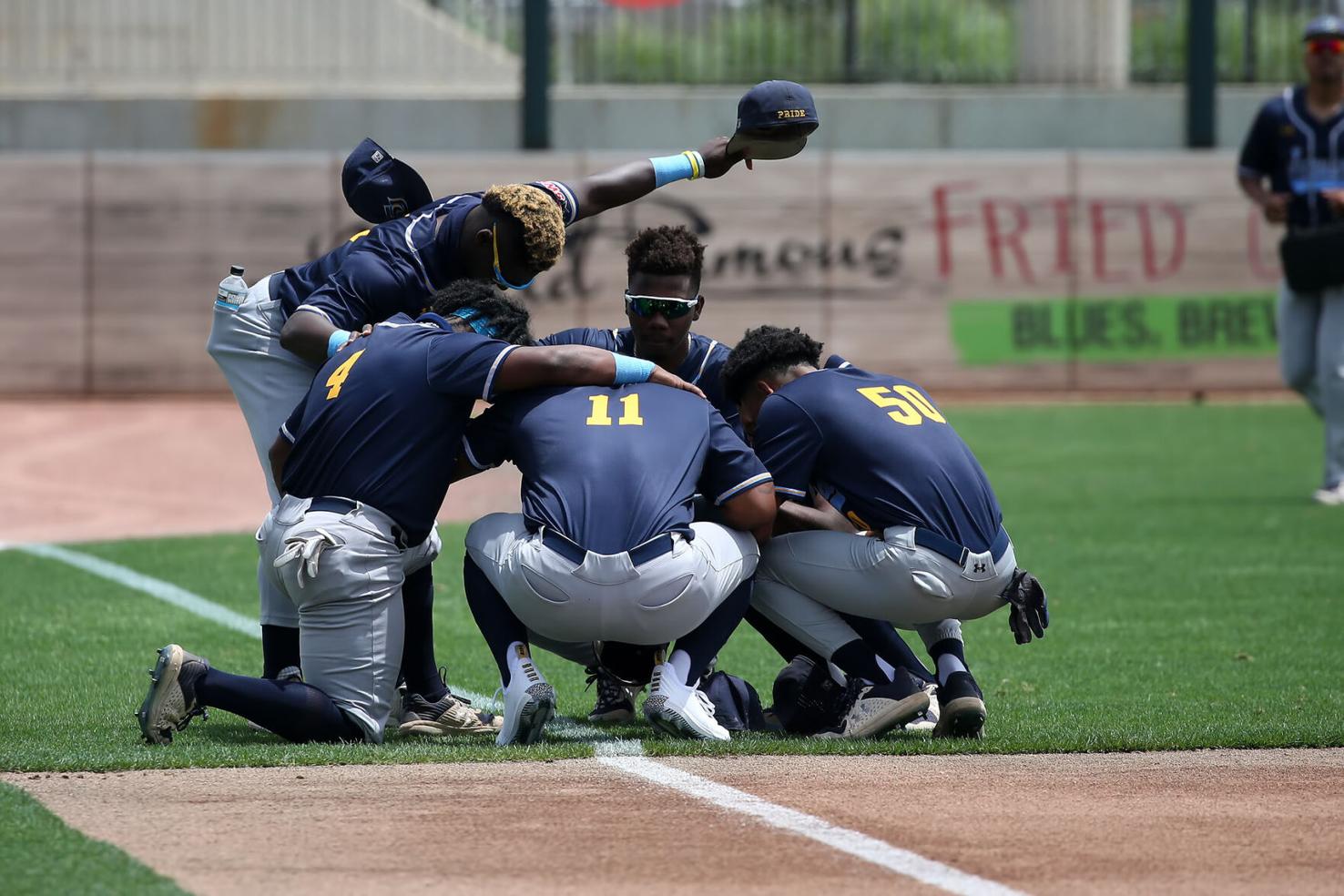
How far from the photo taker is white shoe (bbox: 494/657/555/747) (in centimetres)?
540

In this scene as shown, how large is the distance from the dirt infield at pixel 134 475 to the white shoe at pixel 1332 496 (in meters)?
5.16

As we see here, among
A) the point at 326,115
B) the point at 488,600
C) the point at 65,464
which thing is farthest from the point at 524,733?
the point at 326,115

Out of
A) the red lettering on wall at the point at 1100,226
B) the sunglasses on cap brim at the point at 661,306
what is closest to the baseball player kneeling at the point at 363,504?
the sunglasses on cap brim at the point at 661,306

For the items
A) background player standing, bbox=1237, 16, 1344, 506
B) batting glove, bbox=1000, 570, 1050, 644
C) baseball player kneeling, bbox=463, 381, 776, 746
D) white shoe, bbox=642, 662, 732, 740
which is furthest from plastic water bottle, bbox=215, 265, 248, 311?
background player standing, bbox=1237, 16, 1344, 506

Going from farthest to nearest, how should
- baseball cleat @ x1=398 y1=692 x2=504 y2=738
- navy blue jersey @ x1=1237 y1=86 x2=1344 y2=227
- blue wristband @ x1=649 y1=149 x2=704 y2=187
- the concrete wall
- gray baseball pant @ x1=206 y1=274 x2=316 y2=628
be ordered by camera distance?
the concrete wall < navy blue jersey @ x1=1237 y1=86 x2=1344 y2=227 < blue wristband @ x1=649 y1=149 x2=704 y2=187 < gray baseball pant @ x1=206 y1=274 x2=316 y2=628 < baseball cleat @ x1=398 y1=692 x2=504 y2=738

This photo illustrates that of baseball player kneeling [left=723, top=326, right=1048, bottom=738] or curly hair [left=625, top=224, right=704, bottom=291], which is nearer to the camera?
baseball player kneeling [left=723, top=326, right=1048, bottom=738]

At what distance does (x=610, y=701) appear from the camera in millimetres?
6074

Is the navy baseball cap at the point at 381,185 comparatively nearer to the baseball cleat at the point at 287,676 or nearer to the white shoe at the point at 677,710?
the baseball cleat at the point at 287,676

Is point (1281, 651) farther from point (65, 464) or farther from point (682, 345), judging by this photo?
point (65, 464)

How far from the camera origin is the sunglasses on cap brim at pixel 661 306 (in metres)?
6.05

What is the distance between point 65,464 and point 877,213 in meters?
9.03

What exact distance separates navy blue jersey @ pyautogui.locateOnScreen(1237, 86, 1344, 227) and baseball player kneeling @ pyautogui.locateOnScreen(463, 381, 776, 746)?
7.29 metres

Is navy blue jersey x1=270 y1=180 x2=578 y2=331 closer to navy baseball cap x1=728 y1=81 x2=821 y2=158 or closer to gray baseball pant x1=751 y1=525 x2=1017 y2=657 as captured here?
navy baseball cap x1=728 y1=81 x2=821 y2=158

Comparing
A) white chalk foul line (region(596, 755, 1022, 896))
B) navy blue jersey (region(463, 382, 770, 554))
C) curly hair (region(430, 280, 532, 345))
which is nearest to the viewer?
white chalk foul line (region(596, 755, 1022, 896))
